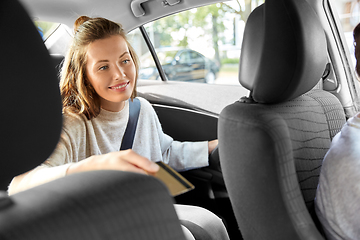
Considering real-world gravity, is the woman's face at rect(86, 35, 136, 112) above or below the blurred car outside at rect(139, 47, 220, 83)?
above

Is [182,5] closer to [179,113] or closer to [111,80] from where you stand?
[179,113]

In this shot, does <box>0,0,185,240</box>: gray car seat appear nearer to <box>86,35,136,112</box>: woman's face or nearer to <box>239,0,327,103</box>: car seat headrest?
A: <box>239,0,327,103</box>: car seat headrest

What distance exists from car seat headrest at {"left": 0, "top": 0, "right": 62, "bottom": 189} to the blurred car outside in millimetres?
2209

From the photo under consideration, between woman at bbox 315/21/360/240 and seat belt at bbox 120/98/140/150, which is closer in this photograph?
woman at bbox 315/21/360/240

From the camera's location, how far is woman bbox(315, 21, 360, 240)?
1.03m

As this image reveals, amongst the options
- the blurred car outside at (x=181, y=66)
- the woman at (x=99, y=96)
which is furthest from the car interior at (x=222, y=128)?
the woman at (x=99, y=96)

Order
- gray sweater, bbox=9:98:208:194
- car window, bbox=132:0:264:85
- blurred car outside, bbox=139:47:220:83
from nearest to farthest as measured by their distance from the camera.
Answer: gray sweater, bbox=9:98:208:194 → car window, bbox=132:0:264:85 → blurred car outside, bbox=139:47:220:83

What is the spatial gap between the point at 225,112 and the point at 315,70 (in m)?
0.31

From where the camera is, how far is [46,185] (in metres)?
0.53

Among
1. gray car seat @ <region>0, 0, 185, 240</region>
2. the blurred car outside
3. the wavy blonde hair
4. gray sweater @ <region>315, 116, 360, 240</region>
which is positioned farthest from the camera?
the blurred car outside

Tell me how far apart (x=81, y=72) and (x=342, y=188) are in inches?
39.1

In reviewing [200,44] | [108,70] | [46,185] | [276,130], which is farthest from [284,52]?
[200,44]

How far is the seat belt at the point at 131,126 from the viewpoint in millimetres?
1581

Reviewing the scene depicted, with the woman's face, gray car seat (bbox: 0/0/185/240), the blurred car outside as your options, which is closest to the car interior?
gray car seat (bbox: 0/0/185/240)
